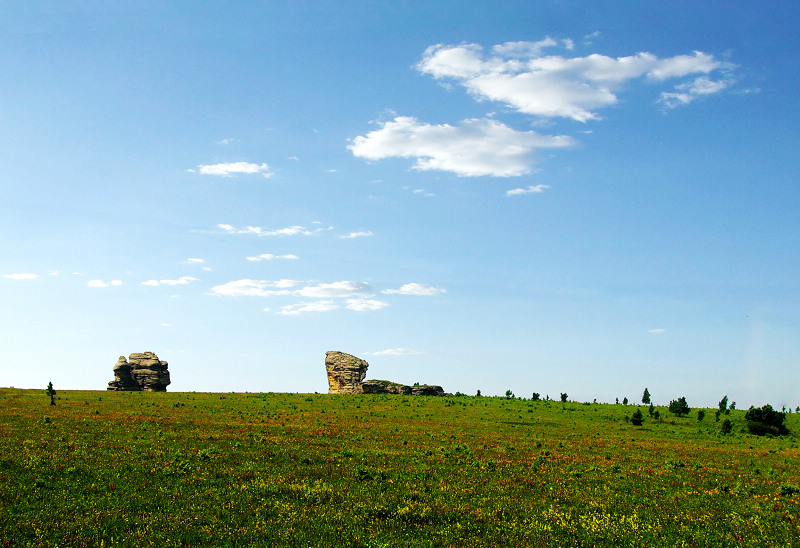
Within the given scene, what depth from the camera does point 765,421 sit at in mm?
67000

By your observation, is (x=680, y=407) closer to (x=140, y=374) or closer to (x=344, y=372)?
(x=344, y=372)

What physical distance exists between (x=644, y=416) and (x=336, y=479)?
6735cm

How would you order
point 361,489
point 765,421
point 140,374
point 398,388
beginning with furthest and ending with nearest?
point 398,388 → point 140,374 → point 765,421 → point 361,489

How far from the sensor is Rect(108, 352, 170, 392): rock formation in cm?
9501

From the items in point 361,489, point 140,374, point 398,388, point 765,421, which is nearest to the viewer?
point 361,489

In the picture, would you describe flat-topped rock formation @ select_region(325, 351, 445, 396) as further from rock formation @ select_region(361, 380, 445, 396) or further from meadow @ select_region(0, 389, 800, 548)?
meadow @ select_region(0, 389, 800, 548)

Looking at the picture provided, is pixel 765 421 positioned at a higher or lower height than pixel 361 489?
lower

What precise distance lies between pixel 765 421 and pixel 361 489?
69.4 m

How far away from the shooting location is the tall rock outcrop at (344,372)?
363 ft

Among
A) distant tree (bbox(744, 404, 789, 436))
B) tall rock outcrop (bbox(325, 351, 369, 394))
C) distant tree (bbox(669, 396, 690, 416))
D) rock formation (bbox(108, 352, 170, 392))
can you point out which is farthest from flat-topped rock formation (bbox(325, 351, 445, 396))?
distant tree (bbox(744, 404, 789, 436))

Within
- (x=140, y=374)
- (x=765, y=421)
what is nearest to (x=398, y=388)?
(x=140, y=374)

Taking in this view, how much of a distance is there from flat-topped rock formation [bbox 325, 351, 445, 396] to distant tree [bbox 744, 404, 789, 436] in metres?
56.5

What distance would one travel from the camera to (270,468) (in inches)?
907

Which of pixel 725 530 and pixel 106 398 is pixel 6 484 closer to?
pixel 725 530
